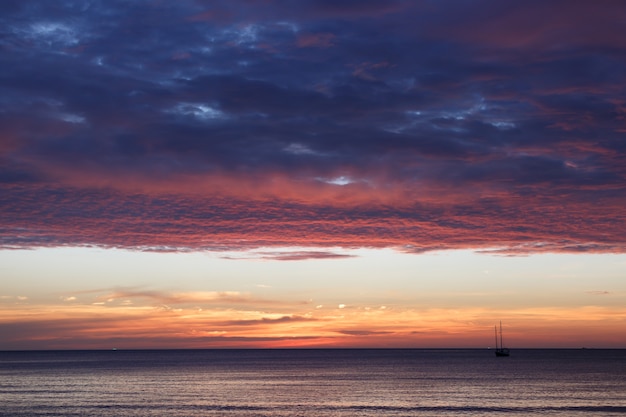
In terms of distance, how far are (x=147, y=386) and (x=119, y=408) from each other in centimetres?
3607

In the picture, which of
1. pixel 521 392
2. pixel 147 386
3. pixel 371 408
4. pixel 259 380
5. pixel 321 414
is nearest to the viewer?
pixel 321 414

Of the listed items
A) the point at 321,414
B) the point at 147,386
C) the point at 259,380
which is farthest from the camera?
the point at 259,380

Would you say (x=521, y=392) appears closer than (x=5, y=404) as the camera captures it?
No

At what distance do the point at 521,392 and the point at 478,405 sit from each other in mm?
19399

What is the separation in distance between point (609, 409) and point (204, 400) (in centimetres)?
5087

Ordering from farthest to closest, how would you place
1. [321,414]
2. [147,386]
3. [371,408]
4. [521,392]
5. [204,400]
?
1. [147,386]
2. [521,392]
3. [204,400]
4. [371,408]
5. [321,414]

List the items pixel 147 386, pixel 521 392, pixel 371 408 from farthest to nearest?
pixel 147 386, pixel 521 392, pixel 371 408

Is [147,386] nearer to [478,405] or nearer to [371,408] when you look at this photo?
[371,408]

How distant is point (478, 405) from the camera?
8425cm

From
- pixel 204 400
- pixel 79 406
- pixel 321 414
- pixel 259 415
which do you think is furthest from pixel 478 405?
pixel 79 406

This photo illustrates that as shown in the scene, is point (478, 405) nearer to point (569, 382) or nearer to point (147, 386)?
point (569, 382)

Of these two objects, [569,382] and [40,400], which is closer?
[40,400]

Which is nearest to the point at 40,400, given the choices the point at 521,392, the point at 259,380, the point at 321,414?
the point at 321,414

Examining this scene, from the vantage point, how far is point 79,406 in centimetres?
8606
